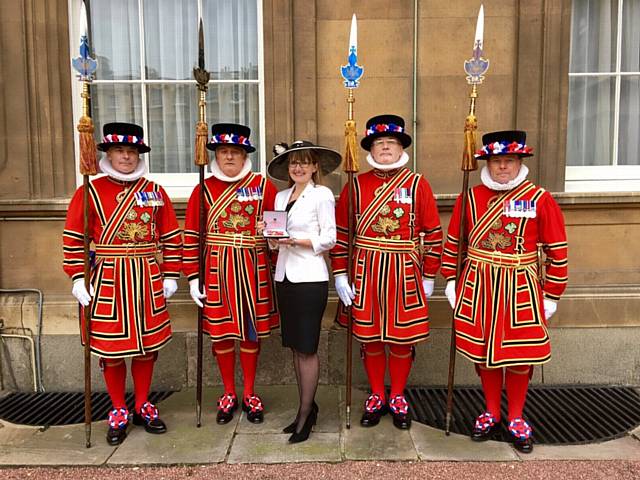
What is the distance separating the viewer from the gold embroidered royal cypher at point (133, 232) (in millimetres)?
3299

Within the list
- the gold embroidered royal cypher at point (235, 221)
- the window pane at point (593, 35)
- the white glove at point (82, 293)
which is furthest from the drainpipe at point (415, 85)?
the white glove at point (82, 293)

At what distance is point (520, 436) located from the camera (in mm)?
3275

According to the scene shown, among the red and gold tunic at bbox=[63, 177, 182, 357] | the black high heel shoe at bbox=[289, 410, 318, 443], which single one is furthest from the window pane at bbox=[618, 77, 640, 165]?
the red and gold tunic at bbox=[63, 177, 182, 357]

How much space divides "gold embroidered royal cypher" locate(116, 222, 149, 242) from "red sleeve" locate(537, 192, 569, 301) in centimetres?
263

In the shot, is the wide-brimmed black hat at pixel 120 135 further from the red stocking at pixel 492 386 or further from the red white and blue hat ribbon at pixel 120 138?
the red stocking at pixel 492 386

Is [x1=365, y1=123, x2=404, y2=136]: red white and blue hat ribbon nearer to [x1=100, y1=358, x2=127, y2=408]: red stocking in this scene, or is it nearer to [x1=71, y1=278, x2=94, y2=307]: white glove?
[x1=71, y1=278, x2=94, y2=307]: white glove

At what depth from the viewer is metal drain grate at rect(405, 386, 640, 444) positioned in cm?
358

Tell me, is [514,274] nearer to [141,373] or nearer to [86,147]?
[141,373]

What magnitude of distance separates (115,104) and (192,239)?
1990 millimetres

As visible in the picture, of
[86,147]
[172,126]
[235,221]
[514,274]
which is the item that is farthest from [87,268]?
[514,274]

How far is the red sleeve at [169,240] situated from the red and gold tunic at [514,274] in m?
2.10

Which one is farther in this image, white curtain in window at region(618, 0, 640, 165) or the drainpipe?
white curtain in window at region(618, 0, 640, 165)

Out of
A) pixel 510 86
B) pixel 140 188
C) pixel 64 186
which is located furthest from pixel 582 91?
pixel 64 186

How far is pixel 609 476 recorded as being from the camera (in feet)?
Answer: 9.87
